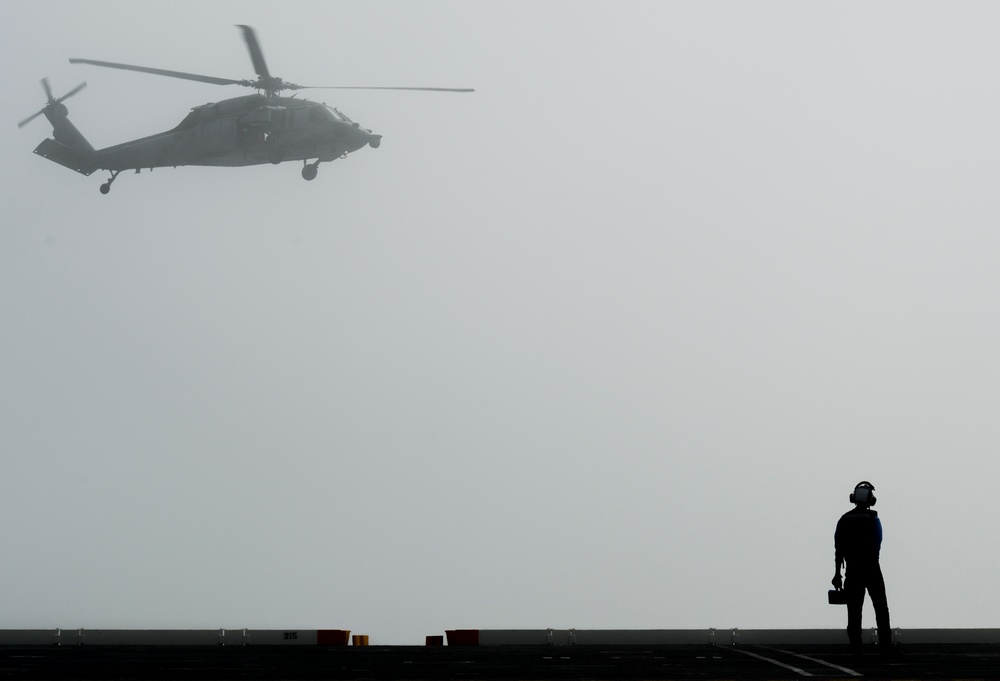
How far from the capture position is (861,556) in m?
18.5

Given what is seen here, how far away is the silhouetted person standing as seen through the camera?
60.4ft

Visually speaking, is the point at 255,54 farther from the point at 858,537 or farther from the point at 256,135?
the point at 858,537

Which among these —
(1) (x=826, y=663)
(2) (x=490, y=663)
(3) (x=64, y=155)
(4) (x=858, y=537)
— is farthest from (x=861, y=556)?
(3) (x=64, y=155)

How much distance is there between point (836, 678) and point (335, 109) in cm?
3530

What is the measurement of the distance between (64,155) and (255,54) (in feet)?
44.7

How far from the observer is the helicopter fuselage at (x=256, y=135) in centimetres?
4459

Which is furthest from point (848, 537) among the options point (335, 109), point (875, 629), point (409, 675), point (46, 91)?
point (46, 91)

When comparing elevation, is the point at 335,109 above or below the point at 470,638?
above

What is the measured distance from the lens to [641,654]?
57.3 ft

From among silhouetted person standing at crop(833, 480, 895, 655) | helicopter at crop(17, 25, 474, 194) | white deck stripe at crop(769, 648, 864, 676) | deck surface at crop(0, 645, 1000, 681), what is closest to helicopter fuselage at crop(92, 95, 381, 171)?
helicopter at crop(17, 25, 474, 194)

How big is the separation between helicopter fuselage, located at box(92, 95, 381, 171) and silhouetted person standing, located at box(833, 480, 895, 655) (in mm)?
29311

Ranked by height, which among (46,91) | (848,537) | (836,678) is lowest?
(836,678)

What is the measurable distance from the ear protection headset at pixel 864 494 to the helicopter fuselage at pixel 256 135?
29.1 metres

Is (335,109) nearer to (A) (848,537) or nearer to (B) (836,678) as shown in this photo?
(A) (848,537)
